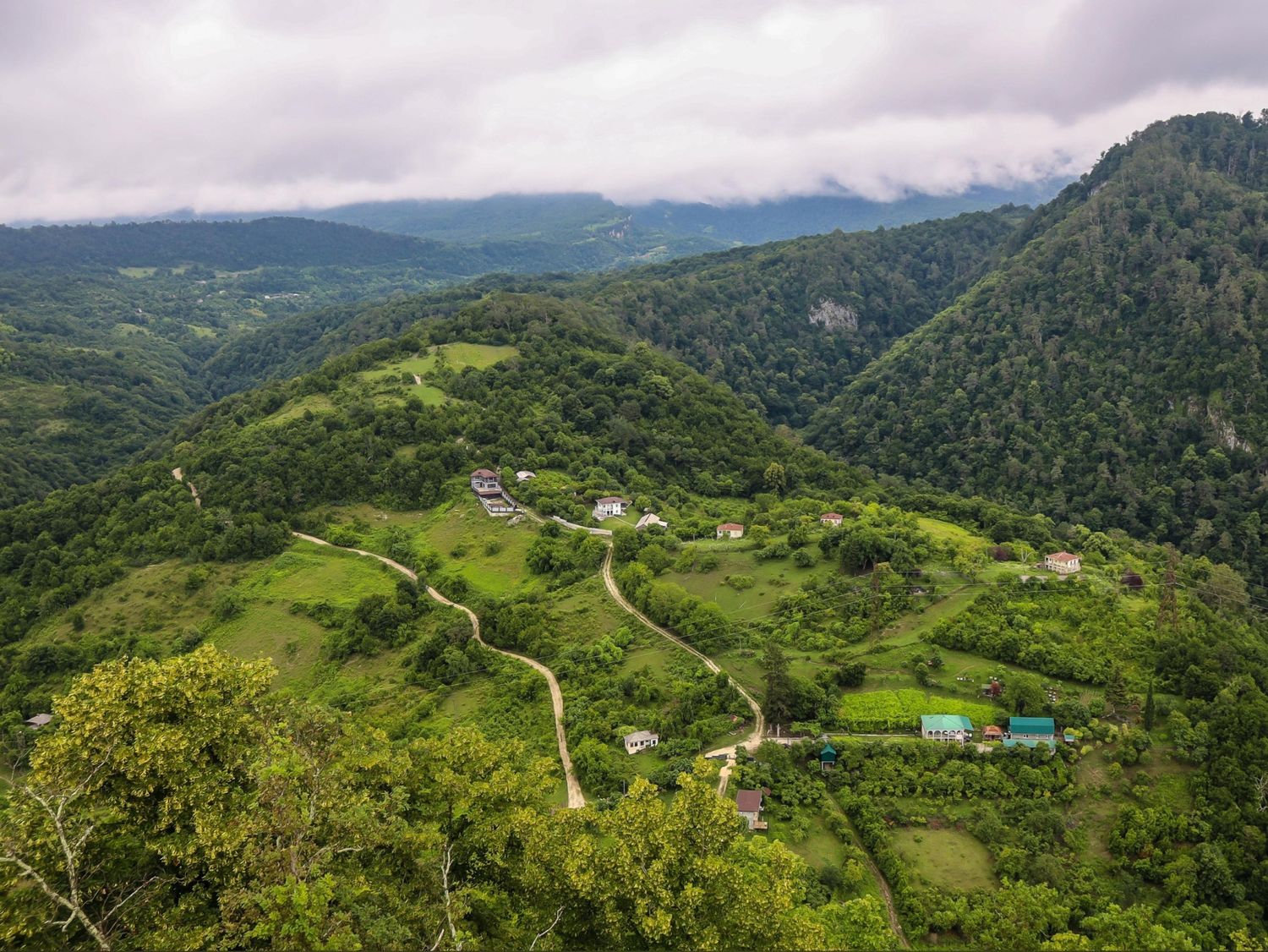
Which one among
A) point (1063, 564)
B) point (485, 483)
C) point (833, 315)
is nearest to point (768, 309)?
point (833, 315)

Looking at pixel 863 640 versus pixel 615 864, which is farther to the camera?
pixel 863 640

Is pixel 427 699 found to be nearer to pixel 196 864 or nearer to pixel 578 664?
pixel 578 664

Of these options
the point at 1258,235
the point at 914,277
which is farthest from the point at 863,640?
the point at 914,277

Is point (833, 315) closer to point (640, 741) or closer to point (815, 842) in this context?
point (640, 741)

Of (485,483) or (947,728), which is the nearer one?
(947,728)

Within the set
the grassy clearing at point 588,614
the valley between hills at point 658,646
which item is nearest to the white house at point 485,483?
the valley between hills at point 658,646

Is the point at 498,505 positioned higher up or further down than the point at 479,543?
higher up
